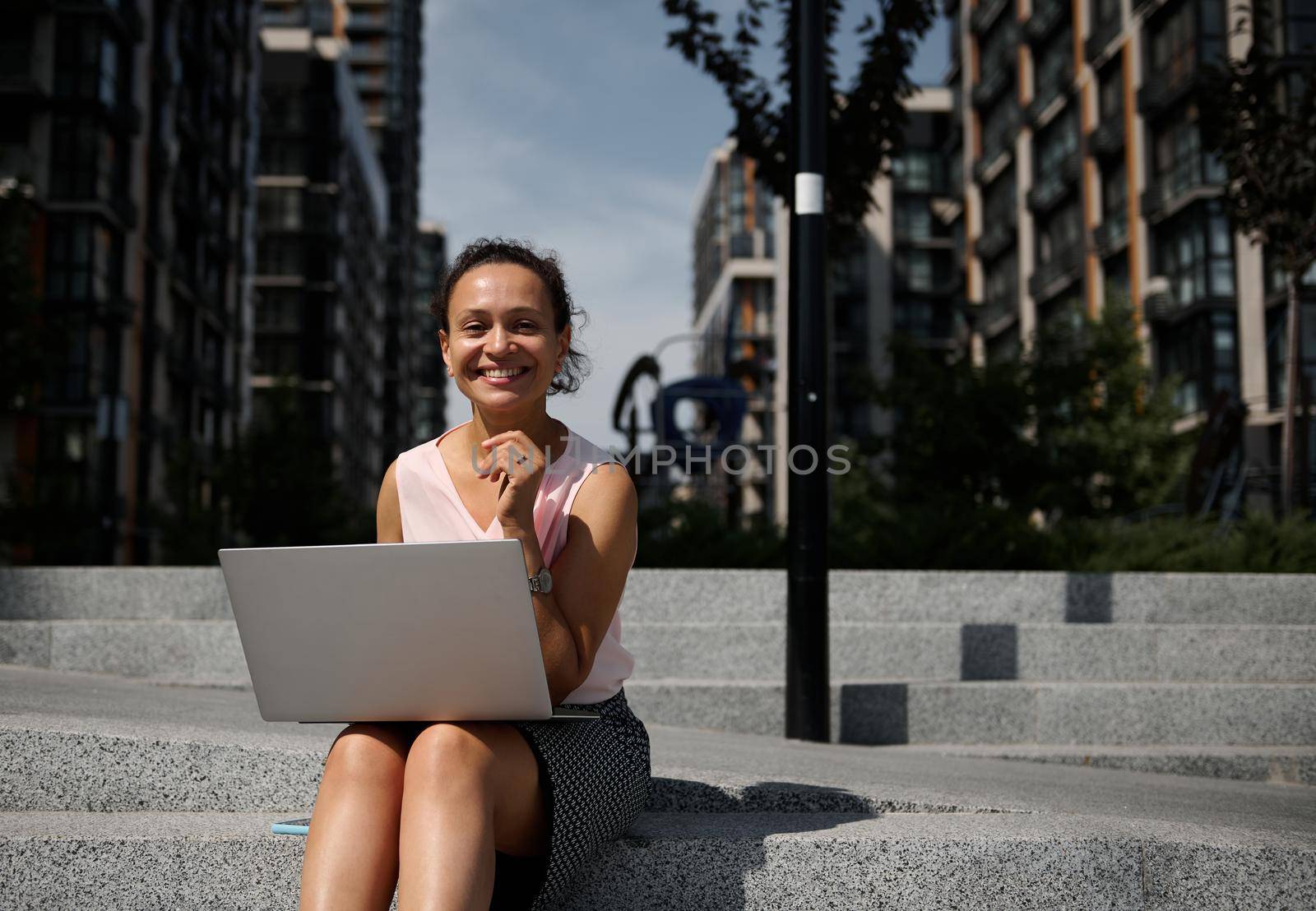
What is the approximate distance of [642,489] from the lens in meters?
13.1

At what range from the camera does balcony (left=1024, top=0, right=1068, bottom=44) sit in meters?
40.1

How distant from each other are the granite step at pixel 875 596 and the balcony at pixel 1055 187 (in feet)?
112

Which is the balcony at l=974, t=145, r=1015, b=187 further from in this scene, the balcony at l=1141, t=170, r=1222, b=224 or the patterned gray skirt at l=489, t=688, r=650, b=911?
the patterned gray skirt at l=489, t=688, r=650, b=911

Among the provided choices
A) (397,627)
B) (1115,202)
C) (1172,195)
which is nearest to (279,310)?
(1115,202)

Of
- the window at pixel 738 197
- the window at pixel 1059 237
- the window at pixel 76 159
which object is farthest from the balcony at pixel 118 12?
the window at pixel 738 197

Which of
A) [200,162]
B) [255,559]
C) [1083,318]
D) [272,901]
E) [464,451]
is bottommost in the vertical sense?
[272,901]

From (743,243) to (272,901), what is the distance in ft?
228

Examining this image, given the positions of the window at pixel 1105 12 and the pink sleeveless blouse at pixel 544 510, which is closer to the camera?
the pink sleeveless blouse at pixel 544 510

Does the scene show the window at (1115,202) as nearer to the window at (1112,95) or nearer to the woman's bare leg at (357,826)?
the window at (1112,95)

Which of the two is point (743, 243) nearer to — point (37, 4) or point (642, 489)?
point (37, 4)

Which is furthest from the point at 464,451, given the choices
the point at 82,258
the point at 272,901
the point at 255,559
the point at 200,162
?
the point at 200,162

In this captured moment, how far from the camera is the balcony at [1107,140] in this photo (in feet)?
117

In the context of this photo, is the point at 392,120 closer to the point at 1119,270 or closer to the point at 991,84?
the point at 991,84

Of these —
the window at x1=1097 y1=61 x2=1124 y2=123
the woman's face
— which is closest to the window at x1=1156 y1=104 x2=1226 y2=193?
the window at x1=1097 y1=61 x2=1124 y2=123
